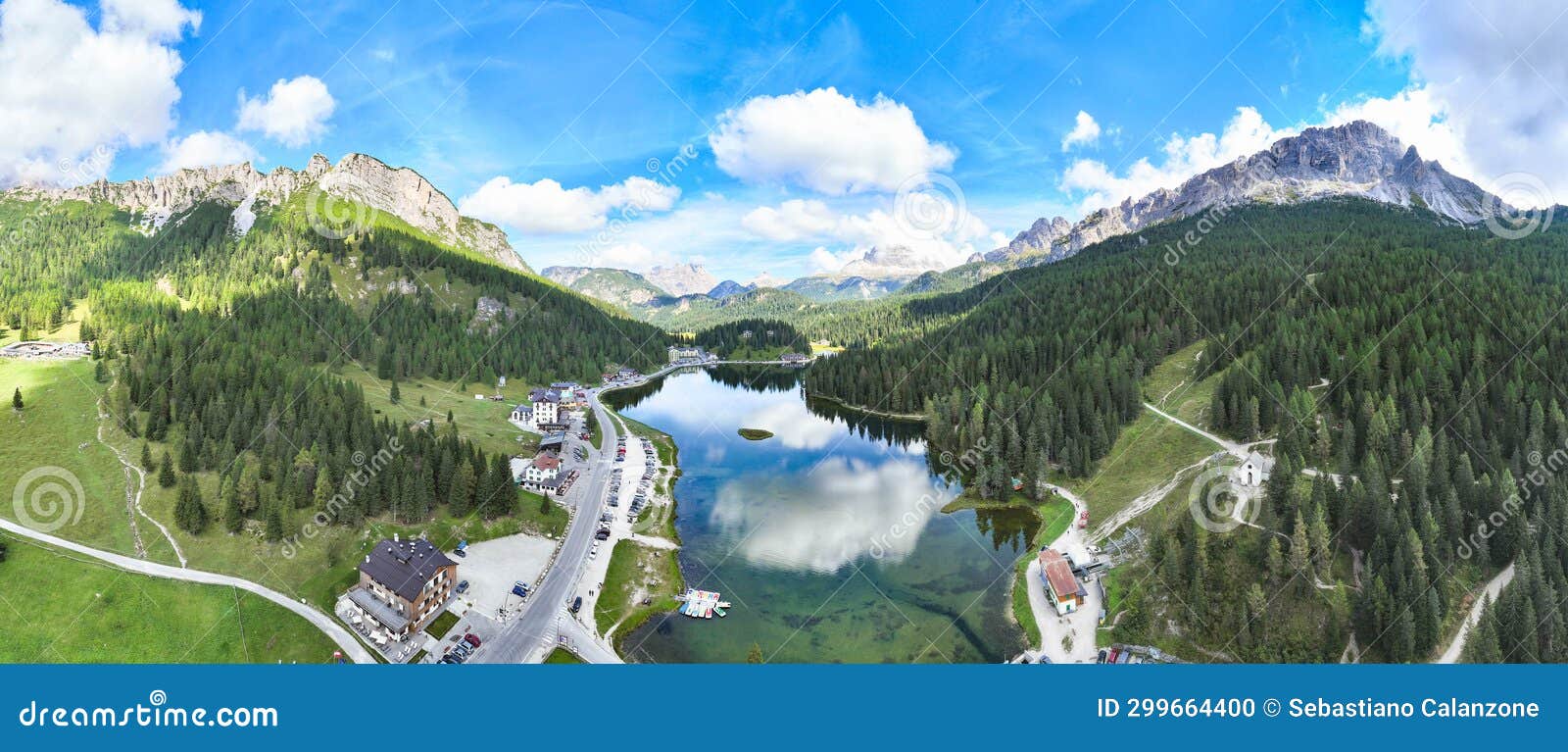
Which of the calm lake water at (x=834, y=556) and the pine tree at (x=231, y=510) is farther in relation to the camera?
the pine tree at (x=231, y=510)

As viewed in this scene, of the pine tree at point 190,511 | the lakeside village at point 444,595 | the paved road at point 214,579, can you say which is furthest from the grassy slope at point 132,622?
the pine tree at point 190,511

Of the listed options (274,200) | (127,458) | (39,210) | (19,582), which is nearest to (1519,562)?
(19,582)

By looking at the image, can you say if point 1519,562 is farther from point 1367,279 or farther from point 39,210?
point 39,210

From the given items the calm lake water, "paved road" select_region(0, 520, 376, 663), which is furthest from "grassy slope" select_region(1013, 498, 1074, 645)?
"paved road" select_region(0, 520, 376, 663)

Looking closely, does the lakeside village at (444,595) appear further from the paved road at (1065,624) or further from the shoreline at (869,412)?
the shoreline at (869,412)

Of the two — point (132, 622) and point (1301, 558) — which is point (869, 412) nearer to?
point (1301, 558)

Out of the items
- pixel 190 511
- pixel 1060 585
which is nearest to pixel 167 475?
pixel 190 511
